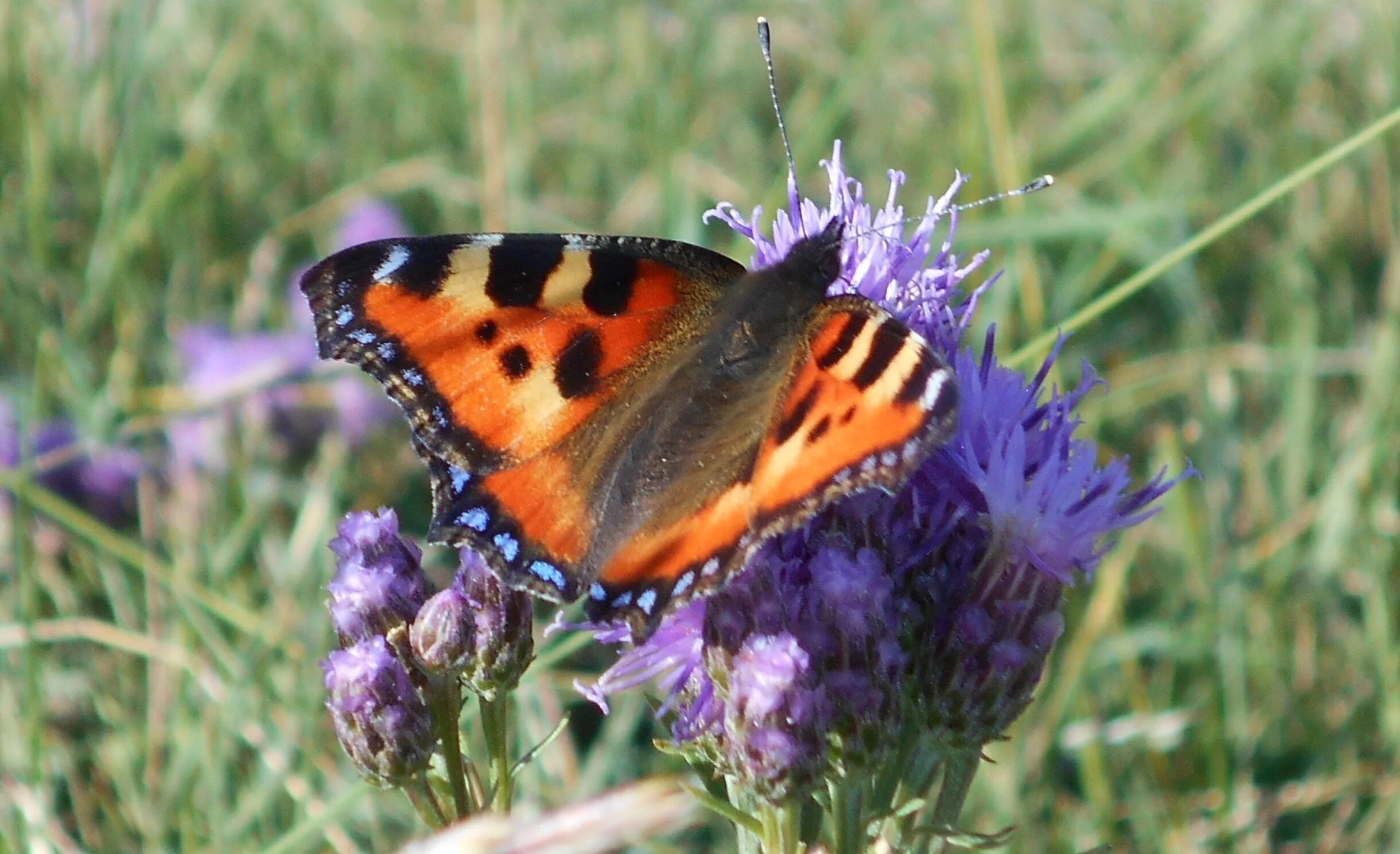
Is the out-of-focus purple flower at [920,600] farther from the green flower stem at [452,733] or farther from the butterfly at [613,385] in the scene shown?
the green flower stem at [452,733]

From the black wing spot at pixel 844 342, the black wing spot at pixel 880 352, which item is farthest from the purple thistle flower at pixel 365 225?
the black wing spot at pixel 880 352

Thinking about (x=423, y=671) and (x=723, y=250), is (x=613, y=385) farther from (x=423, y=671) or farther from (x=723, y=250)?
(x=723, y=250)

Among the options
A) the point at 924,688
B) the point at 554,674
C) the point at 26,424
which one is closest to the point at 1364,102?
the point at 554,674

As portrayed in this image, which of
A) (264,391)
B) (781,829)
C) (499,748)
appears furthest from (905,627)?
(264,391)

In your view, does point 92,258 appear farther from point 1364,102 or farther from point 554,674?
point 1364,102

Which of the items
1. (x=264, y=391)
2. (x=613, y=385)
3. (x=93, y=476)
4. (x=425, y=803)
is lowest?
(x=93, y=476)

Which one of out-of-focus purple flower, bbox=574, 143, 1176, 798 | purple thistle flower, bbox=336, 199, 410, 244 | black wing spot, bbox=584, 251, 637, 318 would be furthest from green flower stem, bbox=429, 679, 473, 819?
purple thistle flower, bbox=336, 199, 410, 244
